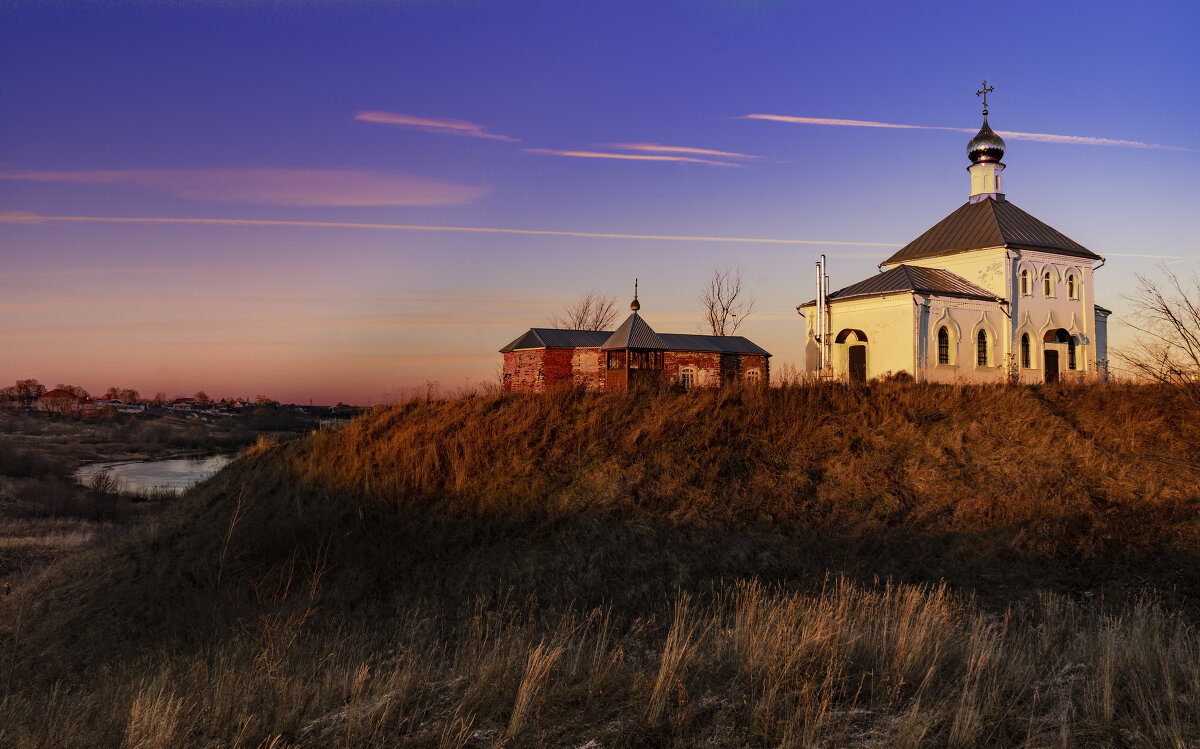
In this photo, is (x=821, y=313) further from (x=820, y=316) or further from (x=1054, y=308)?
(x=1054, y=308)

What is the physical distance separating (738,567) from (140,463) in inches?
2890

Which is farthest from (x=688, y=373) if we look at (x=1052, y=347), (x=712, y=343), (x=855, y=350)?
(x=1052, y=347)

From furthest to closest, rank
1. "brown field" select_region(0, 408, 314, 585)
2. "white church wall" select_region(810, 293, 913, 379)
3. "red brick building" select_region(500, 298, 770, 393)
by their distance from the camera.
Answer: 1. "red brick building" select_region(500, 298, 770, 393)
2. "brown field" select_region(0, 408, 314, 585)
3. "white church wall" select_region(810, 293, 913, 379)

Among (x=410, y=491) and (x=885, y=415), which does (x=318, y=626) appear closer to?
(x=410, y=491)

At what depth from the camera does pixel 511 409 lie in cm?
1623

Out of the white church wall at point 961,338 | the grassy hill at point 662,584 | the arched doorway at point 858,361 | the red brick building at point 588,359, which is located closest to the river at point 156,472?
the red brick building at point 588,359

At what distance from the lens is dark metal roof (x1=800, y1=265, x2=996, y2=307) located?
24.1 meters

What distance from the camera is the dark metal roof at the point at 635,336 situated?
2645cm

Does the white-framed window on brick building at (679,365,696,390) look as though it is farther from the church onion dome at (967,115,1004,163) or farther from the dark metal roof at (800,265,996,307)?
the church onion dome at (967,115,1004,163)

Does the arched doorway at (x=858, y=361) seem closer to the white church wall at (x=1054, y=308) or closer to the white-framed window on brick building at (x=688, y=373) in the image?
the white church wall at (x=1054, y=308)

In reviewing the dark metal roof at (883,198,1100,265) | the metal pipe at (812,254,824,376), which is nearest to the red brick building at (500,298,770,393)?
the metal pipe at (812,254,824,376)

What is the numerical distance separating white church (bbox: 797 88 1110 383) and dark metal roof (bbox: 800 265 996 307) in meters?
0.06

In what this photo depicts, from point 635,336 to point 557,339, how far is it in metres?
7.44

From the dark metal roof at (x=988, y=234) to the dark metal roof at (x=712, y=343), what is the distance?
328 inches
